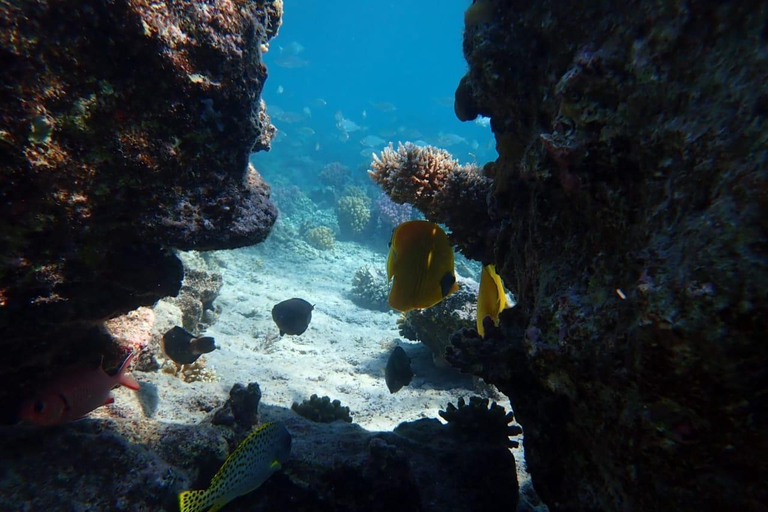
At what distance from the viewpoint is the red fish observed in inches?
89.4

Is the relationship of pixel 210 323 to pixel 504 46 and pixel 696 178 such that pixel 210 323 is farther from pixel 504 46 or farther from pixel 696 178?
pixel 696 178

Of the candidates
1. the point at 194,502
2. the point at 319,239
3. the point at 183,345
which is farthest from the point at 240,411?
the point at 319,239

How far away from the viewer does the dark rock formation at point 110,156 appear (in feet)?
5.72

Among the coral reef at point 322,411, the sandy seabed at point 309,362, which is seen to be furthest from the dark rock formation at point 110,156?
the coral reef at point 322,411

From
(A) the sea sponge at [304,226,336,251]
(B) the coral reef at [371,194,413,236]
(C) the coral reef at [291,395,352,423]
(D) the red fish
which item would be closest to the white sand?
(C) the coral reef at [291,395,352,423]

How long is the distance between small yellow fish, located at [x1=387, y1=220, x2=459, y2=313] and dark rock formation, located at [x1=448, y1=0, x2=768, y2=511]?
0.50 meters

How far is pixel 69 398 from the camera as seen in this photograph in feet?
7.66

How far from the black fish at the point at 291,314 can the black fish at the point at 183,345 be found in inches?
58.0

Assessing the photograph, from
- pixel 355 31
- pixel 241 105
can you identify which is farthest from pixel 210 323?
pixel 355 31

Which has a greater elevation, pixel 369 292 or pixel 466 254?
pixel 369 292

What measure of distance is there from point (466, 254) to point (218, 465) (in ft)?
8.06

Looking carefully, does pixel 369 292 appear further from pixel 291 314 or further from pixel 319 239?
pixel 291 314

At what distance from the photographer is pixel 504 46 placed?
2.31 m

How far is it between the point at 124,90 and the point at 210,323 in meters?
5.29
